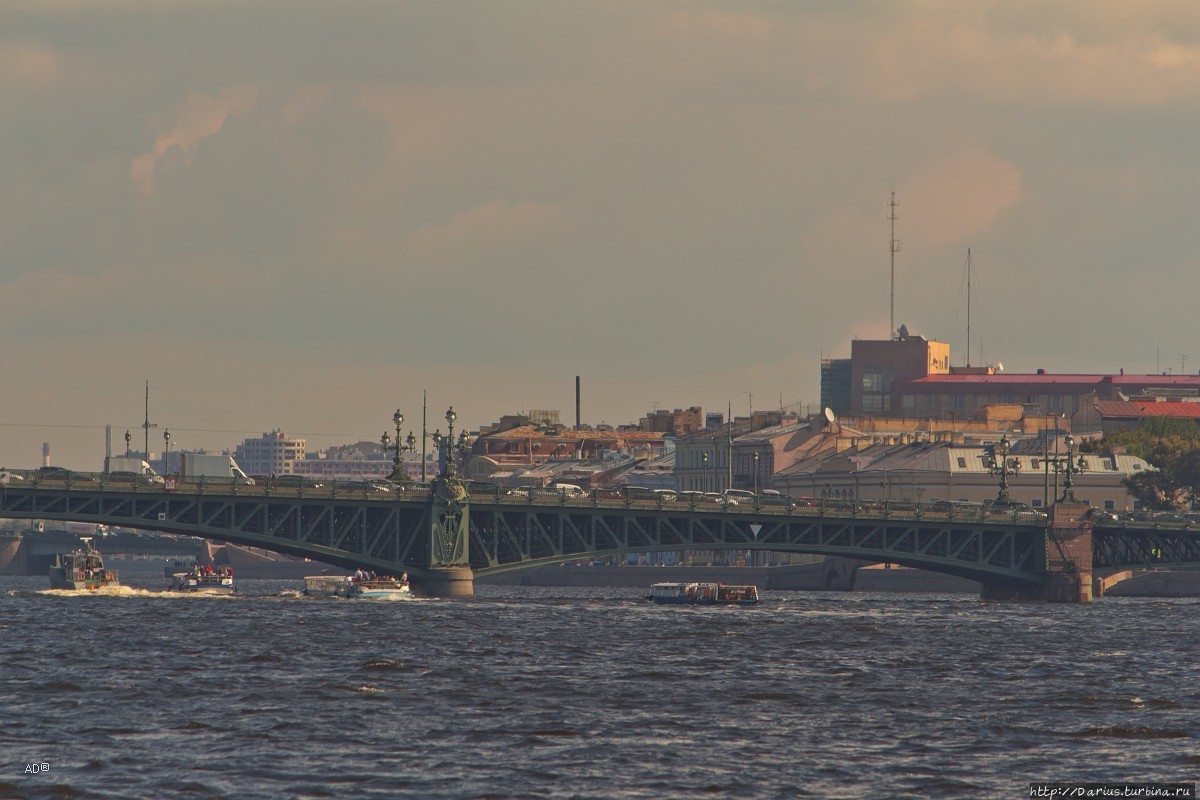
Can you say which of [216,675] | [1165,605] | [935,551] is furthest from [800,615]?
[216,675]

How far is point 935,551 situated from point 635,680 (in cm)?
7133

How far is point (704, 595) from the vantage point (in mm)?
141000

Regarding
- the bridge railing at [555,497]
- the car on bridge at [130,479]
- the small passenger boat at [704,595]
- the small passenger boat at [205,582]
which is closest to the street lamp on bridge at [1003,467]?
the bridge railing at [555,497]

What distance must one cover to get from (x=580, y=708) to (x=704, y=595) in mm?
80303

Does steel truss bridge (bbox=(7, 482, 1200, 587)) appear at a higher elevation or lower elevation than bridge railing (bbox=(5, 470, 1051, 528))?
lower

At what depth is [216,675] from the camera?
228 feet

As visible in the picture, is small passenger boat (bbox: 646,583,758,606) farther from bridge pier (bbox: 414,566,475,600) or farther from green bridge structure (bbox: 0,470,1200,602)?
bridge pier (bbox: 414,566,475,600)

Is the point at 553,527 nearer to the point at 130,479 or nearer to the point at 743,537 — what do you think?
the point at 743,537

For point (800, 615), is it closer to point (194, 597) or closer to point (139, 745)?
point (194, 597)

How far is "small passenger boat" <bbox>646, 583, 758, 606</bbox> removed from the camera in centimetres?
13888

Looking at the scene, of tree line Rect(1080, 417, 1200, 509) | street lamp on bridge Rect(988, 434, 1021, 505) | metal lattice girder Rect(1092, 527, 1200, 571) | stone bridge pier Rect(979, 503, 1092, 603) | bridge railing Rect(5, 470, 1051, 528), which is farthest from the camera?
tree line Rect(1080, 417, 1200, 509)

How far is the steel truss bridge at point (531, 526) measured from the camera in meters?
116

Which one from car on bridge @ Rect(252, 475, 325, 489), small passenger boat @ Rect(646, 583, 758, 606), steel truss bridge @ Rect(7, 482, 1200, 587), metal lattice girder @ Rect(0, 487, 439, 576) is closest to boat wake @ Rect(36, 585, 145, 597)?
steel truss bridge @ Rect(7, 482, 1200, 587)

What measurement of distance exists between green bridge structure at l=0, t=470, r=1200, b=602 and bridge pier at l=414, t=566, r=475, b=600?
7 cm
